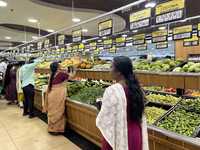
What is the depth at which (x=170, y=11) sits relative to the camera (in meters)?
3.11

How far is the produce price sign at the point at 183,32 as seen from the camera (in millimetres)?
6469

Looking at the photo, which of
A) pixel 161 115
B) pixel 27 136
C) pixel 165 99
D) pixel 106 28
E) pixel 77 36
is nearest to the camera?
pixel 161 115

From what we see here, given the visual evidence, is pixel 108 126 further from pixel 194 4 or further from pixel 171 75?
pixel 194 4

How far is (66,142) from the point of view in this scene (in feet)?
11.7

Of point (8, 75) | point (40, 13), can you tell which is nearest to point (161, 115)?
point (8, 75)

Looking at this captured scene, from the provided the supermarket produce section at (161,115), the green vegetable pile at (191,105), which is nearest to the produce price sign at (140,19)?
the supermarket produce section at (161,115)

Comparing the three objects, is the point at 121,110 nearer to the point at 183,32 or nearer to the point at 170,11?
the point at 170,11

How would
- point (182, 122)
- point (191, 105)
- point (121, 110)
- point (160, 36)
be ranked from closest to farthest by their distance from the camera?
point (121, 110) → point (182, 122) → point (191, 105) → point (160, 36)

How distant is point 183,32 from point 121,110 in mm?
6838

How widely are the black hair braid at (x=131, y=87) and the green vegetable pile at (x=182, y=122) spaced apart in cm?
99

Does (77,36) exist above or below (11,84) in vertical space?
above

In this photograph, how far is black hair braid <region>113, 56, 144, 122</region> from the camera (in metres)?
1.55

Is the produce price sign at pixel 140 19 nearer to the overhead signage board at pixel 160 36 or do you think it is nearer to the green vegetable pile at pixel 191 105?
the green vegetable pile at pixel 191 105

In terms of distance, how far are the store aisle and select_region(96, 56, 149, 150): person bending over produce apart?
6.93 feet
